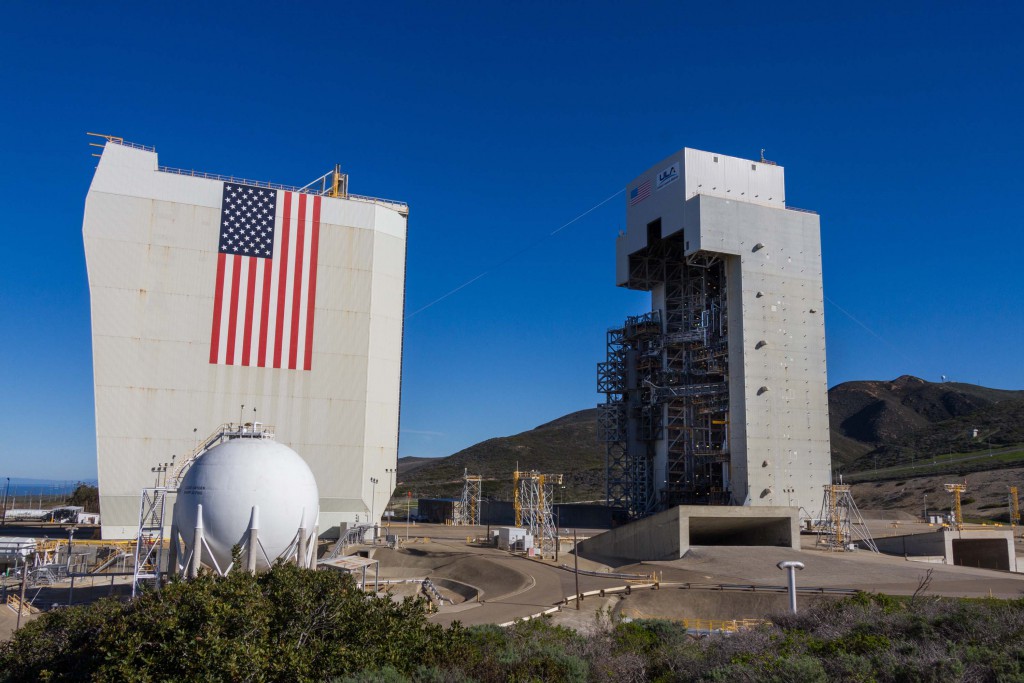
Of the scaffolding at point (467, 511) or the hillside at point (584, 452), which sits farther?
the hillside at point (584, 452)

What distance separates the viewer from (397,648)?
15664 mm

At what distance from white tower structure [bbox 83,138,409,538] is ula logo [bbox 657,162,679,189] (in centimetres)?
2207

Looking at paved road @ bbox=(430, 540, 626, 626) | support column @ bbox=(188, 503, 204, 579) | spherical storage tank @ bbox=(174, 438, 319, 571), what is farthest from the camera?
paved road @ bbox=(430, 540, 626, 626)

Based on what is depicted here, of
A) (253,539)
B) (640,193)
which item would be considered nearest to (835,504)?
(640,193)

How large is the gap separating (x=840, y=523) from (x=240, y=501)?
41787 mm

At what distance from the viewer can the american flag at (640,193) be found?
209ft

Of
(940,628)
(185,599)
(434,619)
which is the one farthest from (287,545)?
(940,628)

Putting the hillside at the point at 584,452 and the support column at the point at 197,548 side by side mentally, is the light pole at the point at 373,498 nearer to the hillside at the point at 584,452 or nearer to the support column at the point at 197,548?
the support column at the point at 197,548

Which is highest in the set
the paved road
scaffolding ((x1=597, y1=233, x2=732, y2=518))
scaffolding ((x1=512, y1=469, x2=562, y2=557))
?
scaffolding ((x1=597, y1=233, x2=732, y2=518))

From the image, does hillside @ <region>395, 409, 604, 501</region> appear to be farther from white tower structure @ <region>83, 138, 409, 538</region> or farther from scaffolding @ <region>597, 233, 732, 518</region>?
white tower structure @ <region>83, 138, 409, 538</region>

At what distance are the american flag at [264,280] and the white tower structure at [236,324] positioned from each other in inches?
3.3

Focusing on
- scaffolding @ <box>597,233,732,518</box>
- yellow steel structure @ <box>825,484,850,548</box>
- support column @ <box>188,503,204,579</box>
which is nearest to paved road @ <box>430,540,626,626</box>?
support column @ <box>188,503,204,579</box>

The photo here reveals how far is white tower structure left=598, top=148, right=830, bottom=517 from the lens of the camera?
5547 centimetres

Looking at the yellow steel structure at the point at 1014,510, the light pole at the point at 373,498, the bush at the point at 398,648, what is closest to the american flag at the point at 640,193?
the light pole at the point at 373,498
